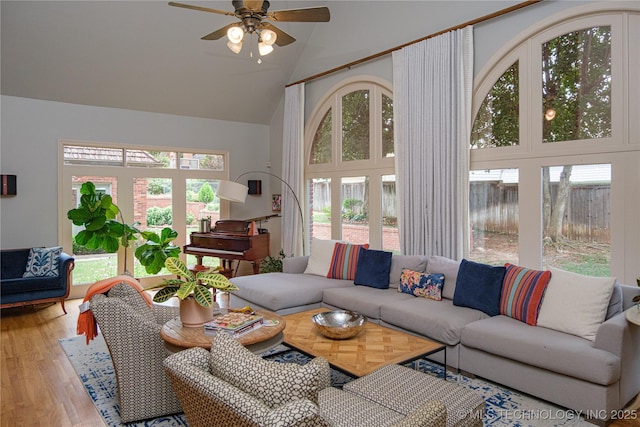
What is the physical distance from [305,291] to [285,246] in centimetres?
252

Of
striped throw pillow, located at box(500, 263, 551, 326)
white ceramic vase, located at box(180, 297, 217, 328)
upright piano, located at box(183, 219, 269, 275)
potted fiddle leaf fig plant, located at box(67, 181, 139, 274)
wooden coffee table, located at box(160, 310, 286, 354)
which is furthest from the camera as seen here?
upright piano, located at box(183, 219, 269, 275)

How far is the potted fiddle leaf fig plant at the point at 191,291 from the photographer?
2.77 metres

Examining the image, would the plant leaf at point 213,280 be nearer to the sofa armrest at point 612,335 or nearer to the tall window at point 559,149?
the sofa armrest at point 612,335

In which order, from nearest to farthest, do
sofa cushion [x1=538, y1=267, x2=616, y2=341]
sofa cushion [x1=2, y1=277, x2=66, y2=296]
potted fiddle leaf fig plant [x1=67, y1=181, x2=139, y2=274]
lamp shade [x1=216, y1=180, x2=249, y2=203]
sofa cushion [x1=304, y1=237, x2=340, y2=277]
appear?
sofa cushion [x1=538, y1=267, x2=616, y2=341]
sofa cushion [x1=2, y1=277, x2=66, y2=296]
sofa cushion [x1=304, y1=237, x2=340, y2=277]
potted fiddle leaf fig plant [x1=67, y1=181, x2=139, y2=274]
lamp shade [x1=216, y1=180, x2=249, y2=203]

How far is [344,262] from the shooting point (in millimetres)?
5141

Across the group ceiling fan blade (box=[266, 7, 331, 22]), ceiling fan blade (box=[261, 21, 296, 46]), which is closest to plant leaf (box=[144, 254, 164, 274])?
ceiling fan blade (box=[261, 21, 296, 46])

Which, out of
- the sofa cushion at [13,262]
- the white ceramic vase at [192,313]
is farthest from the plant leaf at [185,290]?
the sofa cushion at [13,262]

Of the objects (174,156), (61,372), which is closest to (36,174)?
(174,156)

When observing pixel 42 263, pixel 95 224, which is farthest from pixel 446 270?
pixel 42 263

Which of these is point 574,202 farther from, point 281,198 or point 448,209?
point 281,198

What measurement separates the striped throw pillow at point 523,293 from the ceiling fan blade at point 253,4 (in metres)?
2.94

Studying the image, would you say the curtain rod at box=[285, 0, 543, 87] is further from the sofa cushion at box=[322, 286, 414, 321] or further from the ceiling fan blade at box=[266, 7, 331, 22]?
the sofa cushion at box=[322, 286, 414, 321]

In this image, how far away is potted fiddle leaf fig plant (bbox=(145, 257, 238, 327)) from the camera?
277 cm

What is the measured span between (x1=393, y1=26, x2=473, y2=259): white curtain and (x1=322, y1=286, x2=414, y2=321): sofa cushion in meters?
0.82
